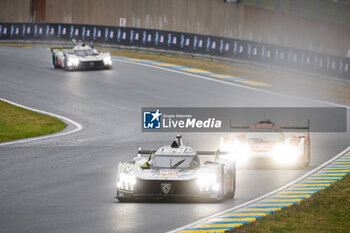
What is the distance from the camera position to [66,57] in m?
47.8

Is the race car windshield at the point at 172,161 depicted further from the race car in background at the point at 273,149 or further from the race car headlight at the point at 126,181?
the race car in background at the point at 273,149

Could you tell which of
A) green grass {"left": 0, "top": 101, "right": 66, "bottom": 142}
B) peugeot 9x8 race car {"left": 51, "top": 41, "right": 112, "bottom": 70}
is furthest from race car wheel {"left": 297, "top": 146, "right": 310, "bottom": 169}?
peugeot 9x8 race car {"left": 51, "top": 41, "right": 112, "bottom": 70}

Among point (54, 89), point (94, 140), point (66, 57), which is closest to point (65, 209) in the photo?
point (94, 140)

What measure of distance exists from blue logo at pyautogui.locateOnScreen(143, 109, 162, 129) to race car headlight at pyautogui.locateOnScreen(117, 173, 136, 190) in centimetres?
1481

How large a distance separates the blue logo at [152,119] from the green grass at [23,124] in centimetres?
342

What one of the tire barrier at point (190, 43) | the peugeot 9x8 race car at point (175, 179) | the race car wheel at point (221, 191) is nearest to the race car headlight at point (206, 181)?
the peugeot 9x8 race car at point (175, 179)

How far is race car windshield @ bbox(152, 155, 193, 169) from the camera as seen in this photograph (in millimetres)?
18375

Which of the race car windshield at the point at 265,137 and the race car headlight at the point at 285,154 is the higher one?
the race car windshield at the point at 265,137

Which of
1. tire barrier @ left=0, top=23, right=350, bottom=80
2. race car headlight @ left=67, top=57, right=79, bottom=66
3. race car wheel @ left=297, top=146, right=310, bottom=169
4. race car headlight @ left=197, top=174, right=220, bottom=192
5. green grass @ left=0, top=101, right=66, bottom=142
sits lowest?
green grass @ left=0, top=101, right=66, bottom=142

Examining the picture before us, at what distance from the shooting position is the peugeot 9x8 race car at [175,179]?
17.6 m

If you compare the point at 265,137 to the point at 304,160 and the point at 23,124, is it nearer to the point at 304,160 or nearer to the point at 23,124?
the point at 304,160

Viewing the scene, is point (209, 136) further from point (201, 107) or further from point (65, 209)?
point (65, 209)

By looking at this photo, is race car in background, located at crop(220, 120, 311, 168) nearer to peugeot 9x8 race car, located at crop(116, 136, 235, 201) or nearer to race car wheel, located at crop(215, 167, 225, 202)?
peugeot 9x8 race car, located at crop(116, 136, 235, 201)

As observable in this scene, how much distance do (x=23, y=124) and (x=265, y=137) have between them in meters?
13.3
